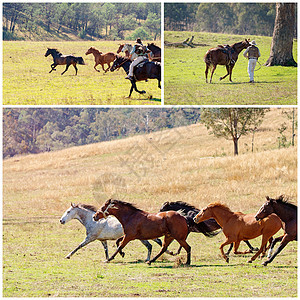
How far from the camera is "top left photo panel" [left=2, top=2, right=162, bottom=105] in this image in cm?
2272

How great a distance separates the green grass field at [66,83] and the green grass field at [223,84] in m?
1.37

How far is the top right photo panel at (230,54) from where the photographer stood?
22.4 m

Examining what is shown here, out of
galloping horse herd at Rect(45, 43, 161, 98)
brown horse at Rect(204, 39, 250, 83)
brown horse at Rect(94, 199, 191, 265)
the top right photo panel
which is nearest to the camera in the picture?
brown horse at Rect(94, 199, 191, 265)

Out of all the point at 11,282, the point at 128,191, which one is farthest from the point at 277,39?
the point at 11,282

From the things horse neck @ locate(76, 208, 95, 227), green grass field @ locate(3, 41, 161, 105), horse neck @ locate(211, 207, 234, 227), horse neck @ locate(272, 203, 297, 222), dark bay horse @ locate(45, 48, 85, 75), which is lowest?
horse neck @ locate(76, 208, 95, 227)

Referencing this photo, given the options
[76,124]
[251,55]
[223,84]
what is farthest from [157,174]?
[76,124]

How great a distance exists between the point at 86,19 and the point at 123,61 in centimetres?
614

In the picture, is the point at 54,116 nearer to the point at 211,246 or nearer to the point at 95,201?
the point at 95,201

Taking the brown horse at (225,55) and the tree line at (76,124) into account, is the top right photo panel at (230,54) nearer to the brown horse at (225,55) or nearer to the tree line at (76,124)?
the brown horse at (225,55)

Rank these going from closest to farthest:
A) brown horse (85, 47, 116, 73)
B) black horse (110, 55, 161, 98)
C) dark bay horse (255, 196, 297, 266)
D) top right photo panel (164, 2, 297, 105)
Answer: dark bay horse (255, 196, 297, 266)
black horse (110, 55, 161, 98)
top right photo panel (164, 2, 297, 105)
brown horse (85, 47, 116, 73)

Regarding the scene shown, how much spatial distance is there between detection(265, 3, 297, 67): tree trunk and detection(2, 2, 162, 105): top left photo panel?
234 inches

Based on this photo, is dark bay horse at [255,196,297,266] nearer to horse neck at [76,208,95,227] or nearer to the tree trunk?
horse neck at [76,208,95,227]

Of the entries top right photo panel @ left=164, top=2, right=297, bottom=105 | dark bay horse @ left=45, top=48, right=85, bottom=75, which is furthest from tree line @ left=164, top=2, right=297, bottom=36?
dark bay horse @ left=45, top=48, right=85, bottom=75

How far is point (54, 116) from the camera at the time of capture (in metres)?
77.4
